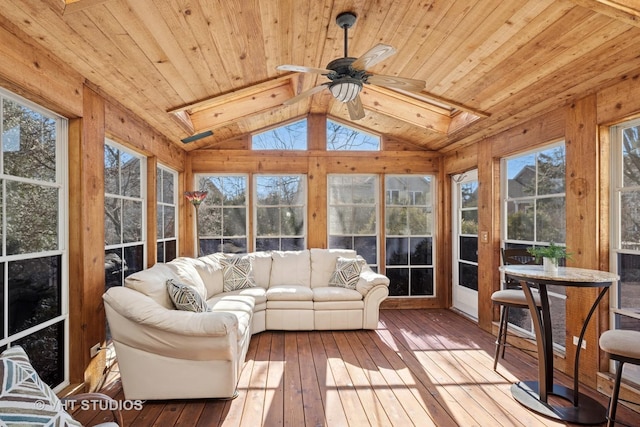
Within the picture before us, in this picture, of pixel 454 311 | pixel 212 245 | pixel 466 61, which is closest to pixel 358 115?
pixel 466 61

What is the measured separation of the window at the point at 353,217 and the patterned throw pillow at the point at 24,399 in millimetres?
4279

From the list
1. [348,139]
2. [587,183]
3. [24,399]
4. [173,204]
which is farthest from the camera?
[348,139]

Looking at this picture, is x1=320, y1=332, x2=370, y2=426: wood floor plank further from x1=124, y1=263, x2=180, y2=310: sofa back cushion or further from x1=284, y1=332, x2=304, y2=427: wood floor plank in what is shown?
x1=124, y1=263, x2=180, y2=310: sofa back cushion

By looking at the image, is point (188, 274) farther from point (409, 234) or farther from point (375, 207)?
point (409, 234)

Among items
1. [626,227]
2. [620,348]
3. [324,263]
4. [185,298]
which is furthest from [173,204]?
[626,227]

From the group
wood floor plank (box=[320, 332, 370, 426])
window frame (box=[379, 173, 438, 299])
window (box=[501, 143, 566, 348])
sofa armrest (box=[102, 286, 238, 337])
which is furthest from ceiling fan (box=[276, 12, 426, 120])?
window frame (box=[379, 173, 438, 299])

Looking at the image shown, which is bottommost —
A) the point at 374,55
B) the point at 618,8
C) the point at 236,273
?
the point at 236,273

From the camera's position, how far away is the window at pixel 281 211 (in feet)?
17.8

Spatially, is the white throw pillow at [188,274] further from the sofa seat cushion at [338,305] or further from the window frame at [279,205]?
the window frame at [279,205]

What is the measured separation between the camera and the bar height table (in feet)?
7.57

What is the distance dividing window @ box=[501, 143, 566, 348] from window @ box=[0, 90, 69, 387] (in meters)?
4.22

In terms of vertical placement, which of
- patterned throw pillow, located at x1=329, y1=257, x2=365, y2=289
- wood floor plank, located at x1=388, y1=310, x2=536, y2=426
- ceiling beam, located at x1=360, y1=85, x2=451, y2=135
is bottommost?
wood floor plank, located at x1=388, y1=310, x2=536, y2=426

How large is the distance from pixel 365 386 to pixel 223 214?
343 cm

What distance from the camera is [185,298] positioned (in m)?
2.85
